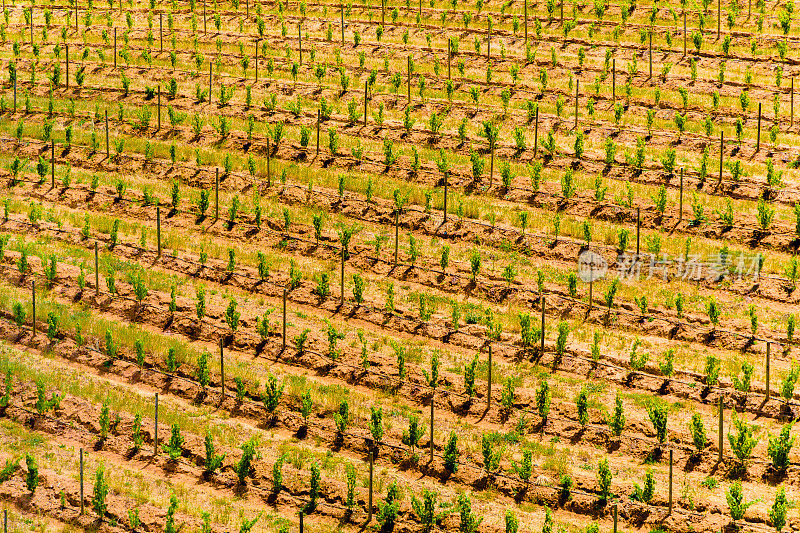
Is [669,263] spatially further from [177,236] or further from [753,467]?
[177,236]

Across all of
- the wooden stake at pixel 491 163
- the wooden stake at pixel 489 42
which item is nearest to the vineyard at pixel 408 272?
the wooden stake at pixel 491 163

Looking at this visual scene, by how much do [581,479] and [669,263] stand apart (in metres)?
9.06

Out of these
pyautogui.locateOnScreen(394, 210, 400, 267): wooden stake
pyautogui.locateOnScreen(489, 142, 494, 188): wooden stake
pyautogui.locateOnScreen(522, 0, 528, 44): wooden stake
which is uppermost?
pyautogui.locateOnScreen(522, 0, 528, 44): wooden stake

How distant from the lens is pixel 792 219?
3481cm

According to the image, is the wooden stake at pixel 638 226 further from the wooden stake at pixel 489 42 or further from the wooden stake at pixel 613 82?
the wooden stake at pixel 489 42

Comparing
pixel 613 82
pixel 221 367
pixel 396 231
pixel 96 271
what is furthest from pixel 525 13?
pixel 221 367

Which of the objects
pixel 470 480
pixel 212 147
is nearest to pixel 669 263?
pixel 470 480

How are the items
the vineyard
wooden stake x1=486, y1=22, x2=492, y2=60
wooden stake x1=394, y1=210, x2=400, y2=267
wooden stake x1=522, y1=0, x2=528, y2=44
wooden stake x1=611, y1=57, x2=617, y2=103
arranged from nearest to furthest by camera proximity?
the vineyard < wooden stake x1=394, y1=210, x2=400, y2=267 < wooden stake x1=611, y1=57, x2=617, y2=103 < wooden stake x1=486, y1=22, x2=492, y2=60 < wooden stake x1=522, y1=0, x2=528, y2=44

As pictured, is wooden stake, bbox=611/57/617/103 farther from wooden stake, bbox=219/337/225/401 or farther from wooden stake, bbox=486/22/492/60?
wooden stake, bbox=219/337/225/401

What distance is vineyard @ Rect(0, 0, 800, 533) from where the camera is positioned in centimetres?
2620

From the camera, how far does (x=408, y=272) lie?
33.7m

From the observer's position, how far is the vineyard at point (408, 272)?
26203mm

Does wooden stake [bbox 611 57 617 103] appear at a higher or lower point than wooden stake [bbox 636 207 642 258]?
higher

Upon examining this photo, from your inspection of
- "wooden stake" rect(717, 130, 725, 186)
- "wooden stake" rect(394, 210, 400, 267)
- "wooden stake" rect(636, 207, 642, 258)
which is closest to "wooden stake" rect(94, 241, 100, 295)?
"wooden stake" rect(394, 210, 400, 267)
